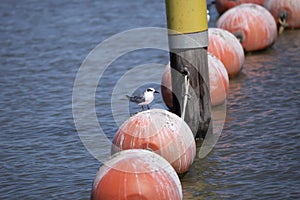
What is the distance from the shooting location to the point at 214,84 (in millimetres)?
12227

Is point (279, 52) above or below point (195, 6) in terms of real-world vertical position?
below

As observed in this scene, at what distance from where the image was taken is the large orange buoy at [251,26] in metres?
15.8

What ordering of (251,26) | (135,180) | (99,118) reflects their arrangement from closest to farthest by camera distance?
(135,180) → (99,118) → (251,26)

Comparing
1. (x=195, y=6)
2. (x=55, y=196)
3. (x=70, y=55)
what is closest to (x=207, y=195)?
(x=55, y=196)

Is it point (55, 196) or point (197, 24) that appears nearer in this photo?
point (55, 196)

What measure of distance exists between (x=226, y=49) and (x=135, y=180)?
653 centimetres

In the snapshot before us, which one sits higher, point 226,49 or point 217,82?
point 226,49

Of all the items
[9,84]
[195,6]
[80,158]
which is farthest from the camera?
[9,84]

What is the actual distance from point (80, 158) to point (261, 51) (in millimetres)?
6937

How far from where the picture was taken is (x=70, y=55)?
58.6ft

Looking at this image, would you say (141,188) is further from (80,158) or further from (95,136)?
(95,136)

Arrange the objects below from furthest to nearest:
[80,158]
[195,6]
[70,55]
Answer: [70,55] < [80,158] < [195,6]

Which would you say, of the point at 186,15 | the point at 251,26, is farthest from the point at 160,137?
the point at 251,26

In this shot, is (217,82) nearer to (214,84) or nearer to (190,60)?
Answer: (214,84)
